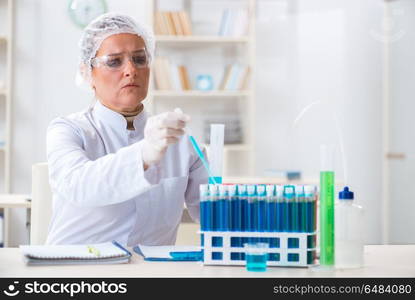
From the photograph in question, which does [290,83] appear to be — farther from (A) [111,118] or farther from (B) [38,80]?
(A) [111,118]

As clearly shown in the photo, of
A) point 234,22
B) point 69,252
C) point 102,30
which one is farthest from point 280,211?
point 234,22

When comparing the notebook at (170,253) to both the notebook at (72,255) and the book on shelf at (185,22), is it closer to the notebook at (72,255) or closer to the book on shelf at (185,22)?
the notebook at (72,255)

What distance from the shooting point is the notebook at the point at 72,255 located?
4.59ft

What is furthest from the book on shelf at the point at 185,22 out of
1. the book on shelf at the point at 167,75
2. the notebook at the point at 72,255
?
the notebook at the point at 72,255

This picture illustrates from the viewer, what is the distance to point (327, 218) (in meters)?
1.39

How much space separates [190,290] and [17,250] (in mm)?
539

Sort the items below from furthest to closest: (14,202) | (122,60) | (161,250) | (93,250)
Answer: (14,202) < (122,60) < (161,250) < (93,250)

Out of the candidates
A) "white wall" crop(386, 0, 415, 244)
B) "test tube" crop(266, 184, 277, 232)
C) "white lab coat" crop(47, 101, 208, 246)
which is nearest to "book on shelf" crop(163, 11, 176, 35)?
"white wall" crop(386, 0, 415, 244)

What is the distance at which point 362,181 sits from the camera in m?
5.32

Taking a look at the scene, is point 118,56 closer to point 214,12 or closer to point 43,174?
point 43,174

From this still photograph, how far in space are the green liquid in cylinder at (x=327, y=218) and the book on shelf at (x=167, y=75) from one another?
3.66 meters

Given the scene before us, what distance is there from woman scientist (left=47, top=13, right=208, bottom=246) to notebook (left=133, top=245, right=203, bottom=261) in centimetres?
13

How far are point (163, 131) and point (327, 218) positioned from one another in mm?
368

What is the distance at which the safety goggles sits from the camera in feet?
6.51
